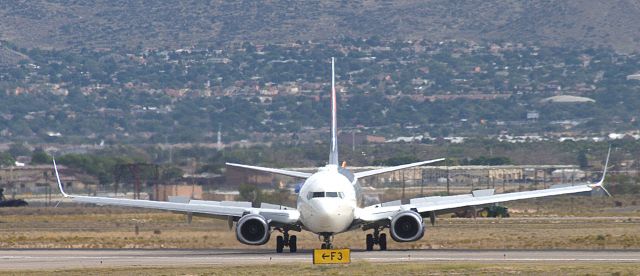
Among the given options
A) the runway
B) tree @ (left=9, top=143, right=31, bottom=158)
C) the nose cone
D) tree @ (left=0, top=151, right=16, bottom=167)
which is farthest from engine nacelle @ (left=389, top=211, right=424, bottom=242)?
tree @ (left=9, top=143, right=31, bottom=158)

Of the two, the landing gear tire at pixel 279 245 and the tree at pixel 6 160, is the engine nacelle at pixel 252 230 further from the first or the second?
the tree at pixel 6 160

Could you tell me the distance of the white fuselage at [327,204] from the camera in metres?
58.3

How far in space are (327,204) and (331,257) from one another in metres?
5.96

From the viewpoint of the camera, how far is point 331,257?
52406 mm

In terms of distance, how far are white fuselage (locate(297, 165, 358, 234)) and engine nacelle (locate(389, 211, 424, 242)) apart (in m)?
1.50

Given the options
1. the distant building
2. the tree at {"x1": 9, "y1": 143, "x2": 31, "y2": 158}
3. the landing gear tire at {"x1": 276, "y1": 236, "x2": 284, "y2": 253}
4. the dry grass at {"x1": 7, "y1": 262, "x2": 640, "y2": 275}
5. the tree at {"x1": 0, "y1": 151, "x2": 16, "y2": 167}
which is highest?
the tree at {"x1": 9, "y1": 143, "x2": 31, "y2": 158}

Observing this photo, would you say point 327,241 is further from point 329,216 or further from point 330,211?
point 330,211

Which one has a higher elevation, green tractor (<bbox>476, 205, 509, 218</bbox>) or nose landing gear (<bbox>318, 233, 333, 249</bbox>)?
green tractor (<bbox>476, 205, 509, 218</bbox>)

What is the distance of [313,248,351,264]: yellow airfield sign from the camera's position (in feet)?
171

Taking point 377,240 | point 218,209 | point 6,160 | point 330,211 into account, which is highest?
point 6,160

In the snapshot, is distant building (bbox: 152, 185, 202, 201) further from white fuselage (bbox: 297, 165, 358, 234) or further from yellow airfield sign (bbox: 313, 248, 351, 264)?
yellow airfield sign (bbox: 313, 248, 351, 264)

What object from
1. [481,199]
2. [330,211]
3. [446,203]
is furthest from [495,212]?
[330,211]

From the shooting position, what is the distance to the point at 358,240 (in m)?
66.2

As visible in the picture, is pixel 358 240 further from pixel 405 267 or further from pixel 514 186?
pixel 514 186
